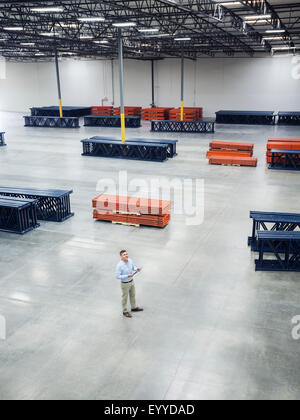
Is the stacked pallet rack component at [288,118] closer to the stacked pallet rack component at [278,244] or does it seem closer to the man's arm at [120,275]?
the stacked pallet rack component at [278,244]

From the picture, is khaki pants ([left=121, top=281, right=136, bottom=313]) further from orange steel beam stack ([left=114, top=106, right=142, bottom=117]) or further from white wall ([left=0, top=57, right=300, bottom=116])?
white wall ([left=0, top=57, right=300, bottom=116])

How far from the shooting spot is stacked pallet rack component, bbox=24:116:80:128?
1423 inches

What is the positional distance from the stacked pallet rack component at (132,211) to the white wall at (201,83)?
32035mm

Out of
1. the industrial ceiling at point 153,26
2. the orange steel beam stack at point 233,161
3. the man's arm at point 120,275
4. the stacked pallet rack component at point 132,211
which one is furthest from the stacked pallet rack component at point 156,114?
the man's arm at point 120,275

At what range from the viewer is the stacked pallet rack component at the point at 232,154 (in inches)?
806

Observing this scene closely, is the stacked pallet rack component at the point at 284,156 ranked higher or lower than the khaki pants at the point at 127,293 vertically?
higher

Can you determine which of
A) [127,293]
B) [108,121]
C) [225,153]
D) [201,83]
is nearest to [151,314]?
[127,293]

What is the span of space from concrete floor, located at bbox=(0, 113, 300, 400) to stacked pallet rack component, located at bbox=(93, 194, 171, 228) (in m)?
0.29

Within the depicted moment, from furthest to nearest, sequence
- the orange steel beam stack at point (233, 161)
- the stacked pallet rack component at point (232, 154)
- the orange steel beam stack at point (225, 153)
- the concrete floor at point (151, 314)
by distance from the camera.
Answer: the orange steel beam stack at point (225, 153) → the stacked pallet rack component at point (232, 154) → the orange steel beam stack at point (233, 161) → the concrete floor at point (151, 314)

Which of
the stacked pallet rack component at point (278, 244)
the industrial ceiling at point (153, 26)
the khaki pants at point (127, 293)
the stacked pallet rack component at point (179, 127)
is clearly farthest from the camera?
the stacked pallet rack component at point (179, 127)

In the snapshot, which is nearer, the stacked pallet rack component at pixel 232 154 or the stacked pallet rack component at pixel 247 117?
the stacked pallet rack component at pixel 232 154

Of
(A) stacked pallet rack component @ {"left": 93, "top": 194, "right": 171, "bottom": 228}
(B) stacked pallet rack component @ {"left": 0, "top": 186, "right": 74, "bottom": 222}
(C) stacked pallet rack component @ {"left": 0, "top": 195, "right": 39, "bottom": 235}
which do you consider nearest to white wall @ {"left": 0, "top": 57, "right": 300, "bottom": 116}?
(A) stacked pallet rack component @ {"left": 93, "top": 194, "right": 171, "bottom": 228}

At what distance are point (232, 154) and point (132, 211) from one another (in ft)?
37.2

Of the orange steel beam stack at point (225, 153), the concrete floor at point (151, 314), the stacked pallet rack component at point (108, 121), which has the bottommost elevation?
the concrete floor at point (151, 314)
